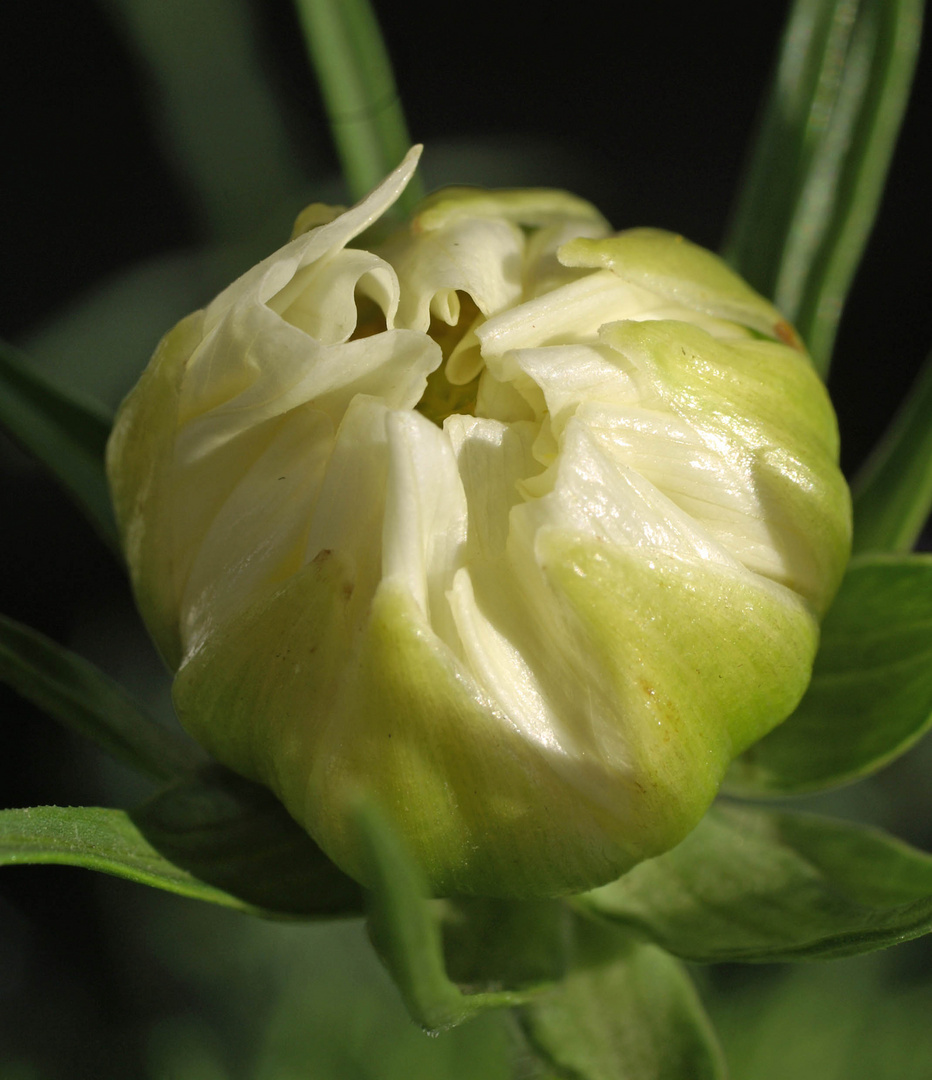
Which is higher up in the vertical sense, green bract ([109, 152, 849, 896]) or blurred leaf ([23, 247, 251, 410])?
green bract ([109, 152, 849, 896])

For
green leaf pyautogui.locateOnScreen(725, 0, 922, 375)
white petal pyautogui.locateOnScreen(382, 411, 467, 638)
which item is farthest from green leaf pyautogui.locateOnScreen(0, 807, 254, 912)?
green leaf pyautogui.locateOnScreen(725, 0, 922, 375)

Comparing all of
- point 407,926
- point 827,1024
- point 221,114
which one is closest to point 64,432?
point 407,926

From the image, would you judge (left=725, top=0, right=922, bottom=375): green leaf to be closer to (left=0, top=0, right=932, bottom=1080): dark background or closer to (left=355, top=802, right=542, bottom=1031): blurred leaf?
(left=355, top=802, right=542, bottom=1031): blurred leaf

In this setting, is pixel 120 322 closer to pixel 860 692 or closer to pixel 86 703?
pixel 86 703

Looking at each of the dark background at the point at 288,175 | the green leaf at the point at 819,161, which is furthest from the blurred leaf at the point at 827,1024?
the green leaf at the point at 819,161

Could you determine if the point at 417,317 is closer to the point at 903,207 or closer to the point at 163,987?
the point at 163,987

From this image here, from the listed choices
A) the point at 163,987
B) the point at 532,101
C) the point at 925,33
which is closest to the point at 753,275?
the point at 925,33

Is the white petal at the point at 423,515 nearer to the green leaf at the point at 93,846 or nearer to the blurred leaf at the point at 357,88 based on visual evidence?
the green leaf at the point at 93,846
